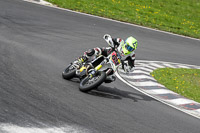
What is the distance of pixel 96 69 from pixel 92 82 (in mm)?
353

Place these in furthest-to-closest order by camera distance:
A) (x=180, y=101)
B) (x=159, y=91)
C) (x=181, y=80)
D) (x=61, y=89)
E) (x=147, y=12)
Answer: (x=147, y=12), (x=181, y=80), (x=159, y=91), (x=180, y=101), (x=61, y=89)

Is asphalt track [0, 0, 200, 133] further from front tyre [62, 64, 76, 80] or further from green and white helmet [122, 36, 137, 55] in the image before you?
green and white helmet [122, 36, 137, 55]

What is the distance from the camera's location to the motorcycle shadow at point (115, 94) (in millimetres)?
8805

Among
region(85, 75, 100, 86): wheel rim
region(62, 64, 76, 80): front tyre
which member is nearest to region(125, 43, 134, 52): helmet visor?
region(85, 75, 100, 86): wheel rim

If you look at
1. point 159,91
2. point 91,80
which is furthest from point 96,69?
point 159,91

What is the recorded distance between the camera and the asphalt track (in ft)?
20.9

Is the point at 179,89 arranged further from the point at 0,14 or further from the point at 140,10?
the point at 140,10

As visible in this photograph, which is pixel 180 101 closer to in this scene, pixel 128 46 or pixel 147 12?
pixel 128 46

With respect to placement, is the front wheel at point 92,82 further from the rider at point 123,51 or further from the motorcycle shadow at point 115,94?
the rider at point 123,51

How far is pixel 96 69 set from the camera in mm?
8602

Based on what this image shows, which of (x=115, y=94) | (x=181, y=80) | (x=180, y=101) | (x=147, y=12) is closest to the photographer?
(x=115, y=94)

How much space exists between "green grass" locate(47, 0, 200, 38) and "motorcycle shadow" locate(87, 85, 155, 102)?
11.7 m

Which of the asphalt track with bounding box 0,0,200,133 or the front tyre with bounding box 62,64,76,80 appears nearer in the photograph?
the asphalt track with bounding box 0,0,200,133

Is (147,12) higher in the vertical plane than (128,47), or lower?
higher
